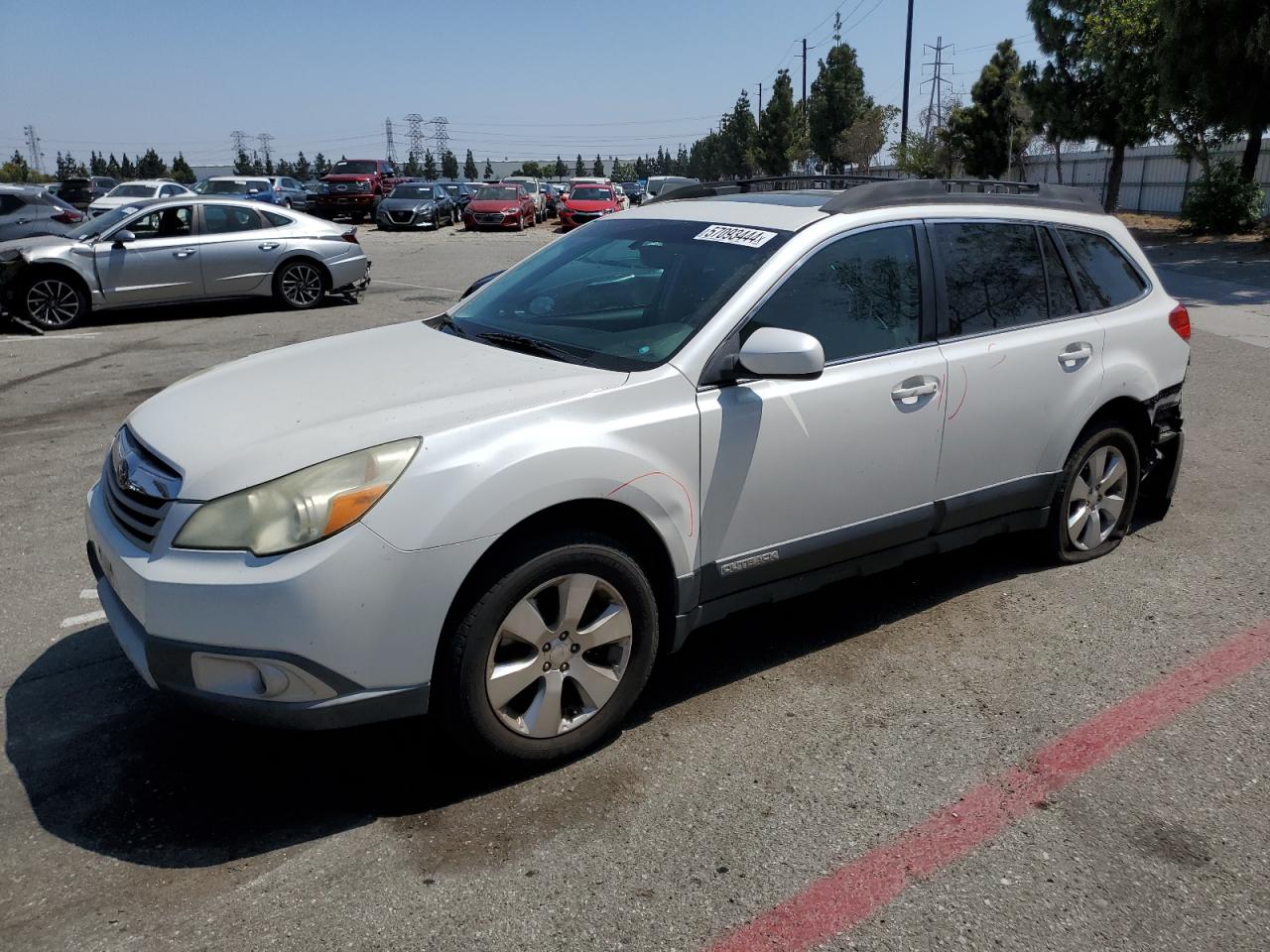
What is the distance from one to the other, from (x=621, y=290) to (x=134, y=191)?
103 ft

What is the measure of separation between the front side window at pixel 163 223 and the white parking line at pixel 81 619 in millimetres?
9722

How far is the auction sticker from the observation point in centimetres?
383

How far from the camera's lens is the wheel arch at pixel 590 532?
→ 2.96 meters

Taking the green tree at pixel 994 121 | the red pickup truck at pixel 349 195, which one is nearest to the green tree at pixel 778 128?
the green tree at pixel 994 121

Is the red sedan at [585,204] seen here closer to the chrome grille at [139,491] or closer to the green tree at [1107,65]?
the green tree at [1107,65]

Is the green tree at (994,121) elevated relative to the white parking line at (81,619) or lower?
elevated

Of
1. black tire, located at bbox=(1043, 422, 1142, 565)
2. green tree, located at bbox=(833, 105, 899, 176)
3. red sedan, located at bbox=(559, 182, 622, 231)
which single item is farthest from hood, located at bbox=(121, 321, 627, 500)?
green tree, located at bbox=(833, 105, 899, 176)

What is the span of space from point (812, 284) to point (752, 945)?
2296mm

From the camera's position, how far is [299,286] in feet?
45.6

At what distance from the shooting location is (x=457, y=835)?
2.93 m

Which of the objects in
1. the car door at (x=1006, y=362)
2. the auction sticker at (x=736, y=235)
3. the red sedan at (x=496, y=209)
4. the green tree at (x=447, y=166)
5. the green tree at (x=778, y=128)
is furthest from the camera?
the green tree at (x=447, y=166)

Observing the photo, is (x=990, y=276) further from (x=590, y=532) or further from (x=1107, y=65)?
(x=1107, y=65)

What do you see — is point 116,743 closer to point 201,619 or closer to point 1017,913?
point 201,619

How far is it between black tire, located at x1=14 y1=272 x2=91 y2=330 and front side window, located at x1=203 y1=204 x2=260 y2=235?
1741 mm
